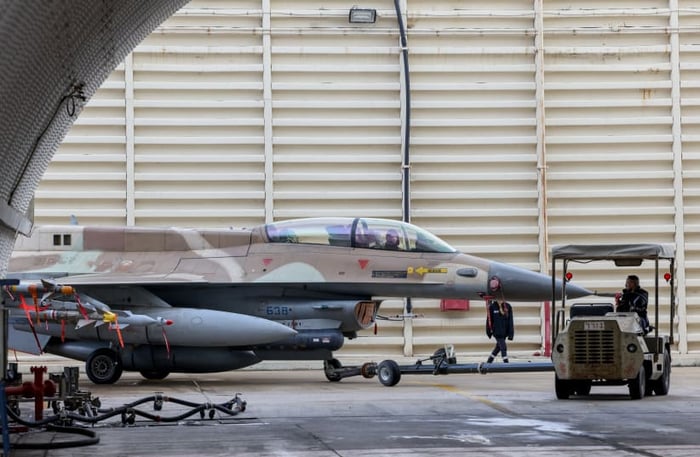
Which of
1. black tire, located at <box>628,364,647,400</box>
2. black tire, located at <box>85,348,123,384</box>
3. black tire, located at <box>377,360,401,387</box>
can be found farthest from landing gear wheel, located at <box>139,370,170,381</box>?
black tire, located at <box>628,364,647,400</box>

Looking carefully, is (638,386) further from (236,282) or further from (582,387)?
(236,282)

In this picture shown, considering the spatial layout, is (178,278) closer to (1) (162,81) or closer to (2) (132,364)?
(2) (132,364)

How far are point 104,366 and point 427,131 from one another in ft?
24.4

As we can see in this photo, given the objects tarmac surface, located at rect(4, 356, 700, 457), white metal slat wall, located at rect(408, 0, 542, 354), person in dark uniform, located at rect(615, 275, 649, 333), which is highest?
white metal slat wall, located at rect(408, 0, 542, 354)

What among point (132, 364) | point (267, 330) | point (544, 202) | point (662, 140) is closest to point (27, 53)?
point (267, 330)

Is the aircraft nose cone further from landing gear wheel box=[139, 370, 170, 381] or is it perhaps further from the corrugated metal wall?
landing gear wheel box=[139, 370, 170, 381]

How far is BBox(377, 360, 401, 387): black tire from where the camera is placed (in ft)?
46.7

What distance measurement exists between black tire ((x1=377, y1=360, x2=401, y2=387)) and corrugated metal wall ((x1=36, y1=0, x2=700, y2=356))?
4808 mm

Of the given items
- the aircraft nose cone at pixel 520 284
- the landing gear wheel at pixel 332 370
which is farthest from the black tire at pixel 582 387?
the landing gear wheel at pixel 332 370

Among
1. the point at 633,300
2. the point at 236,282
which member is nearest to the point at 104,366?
the point at 236,282

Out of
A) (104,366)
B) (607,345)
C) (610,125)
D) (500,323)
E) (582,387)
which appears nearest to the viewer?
(607,345)

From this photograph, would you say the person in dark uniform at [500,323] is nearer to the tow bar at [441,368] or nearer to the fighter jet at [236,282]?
the fighter jet at [236,282]

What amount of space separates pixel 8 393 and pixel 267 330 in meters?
5.65

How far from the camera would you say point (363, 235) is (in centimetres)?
1527
